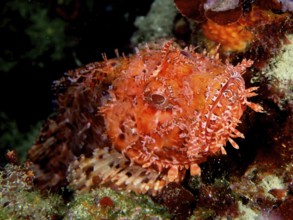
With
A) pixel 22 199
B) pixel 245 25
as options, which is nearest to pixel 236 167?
pixel 245 25

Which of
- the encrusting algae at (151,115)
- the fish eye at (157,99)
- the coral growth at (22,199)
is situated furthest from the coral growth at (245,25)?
the coral growth at (22,199)

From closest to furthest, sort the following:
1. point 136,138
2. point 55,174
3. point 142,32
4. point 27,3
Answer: point 136,138 → point 55,174 → point 142,32 → point 27,3

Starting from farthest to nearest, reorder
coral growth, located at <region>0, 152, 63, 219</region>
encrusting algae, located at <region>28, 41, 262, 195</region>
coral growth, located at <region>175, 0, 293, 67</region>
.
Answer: coral growth, located at <region>175, 0, 293, 67</region> → coral growth, located at <region>0, 152, 63, 219</region> → encrusting algae, located at <region>28, 41, 262, 195</region>

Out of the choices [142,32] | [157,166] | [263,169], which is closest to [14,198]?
[157,166]

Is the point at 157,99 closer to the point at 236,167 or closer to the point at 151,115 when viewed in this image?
the point at 151,115

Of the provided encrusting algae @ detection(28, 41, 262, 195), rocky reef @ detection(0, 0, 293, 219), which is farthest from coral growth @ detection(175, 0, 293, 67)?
encrusting algae @ detection(28, 41, 262, 195)

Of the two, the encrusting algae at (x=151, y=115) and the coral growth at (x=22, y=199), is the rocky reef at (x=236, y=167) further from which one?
the encrusting algae at (x=151, y=115)

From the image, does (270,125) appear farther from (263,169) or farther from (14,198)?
(14,198)

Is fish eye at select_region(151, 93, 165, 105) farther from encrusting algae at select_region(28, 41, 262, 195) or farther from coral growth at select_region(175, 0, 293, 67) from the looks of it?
coral growth at select_region(175, 0, 293, 67)
